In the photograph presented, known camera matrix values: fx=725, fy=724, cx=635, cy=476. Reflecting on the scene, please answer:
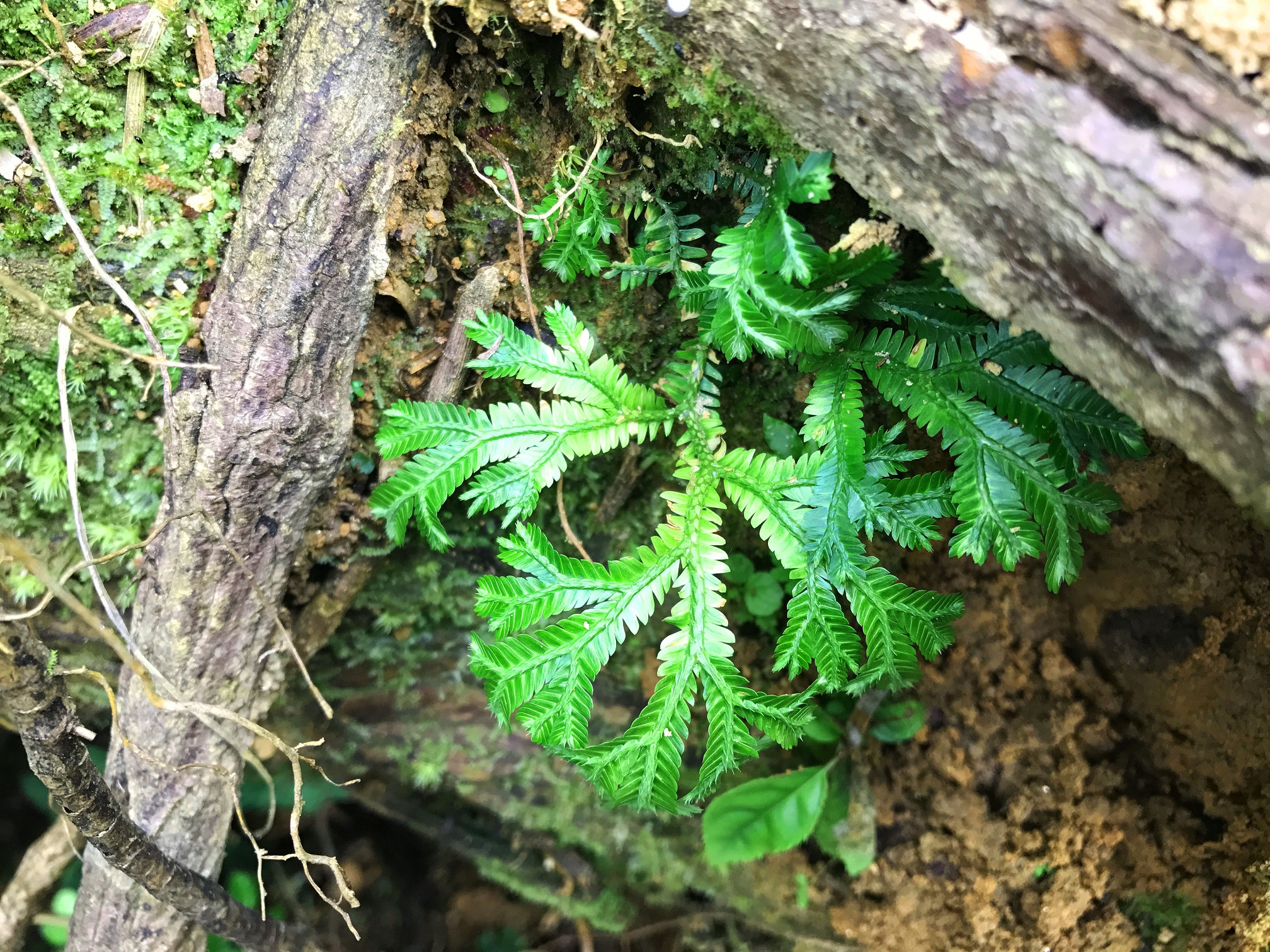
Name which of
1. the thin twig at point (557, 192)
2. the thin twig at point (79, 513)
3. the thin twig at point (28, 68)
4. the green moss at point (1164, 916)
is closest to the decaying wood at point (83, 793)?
the thin twig at point (79, 513)

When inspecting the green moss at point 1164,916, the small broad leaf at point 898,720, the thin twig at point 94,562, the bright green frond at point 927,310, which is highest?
the bright green frond at point 927,310

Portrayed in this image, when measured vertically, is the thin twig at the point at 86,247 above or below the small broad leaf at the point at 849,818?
above

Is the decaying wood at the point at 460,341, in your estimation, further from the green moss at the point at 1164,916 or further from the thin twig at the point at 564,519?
the green moss at the point at 1164,916

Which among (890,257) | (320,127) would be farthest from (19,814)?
(890,257)

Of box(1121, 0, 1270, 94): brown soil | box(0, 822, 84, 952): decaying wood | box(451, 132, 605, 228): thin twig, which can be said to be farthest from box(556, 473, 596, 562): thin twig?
box(0, 822, 84, 952): decaying wood

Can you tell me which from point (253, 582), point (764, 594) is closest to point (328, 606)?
point (253, 582)

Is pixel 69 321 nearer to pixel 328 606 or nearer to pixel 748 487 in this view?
pixel 328 606

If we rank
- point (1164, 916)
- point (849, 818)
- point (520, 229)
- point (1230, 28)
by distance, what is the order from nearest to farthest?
1. point (1230, 28)
2. point (520, 229)
3. point (1164, 916)
4. point (849, 818)
